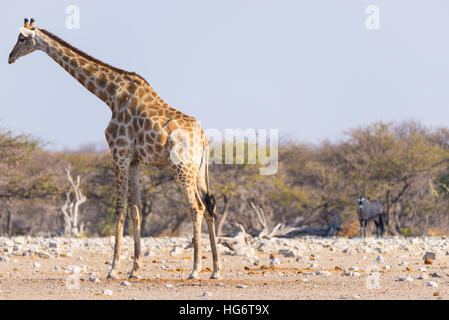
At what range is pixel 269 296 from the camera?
728 centimetres

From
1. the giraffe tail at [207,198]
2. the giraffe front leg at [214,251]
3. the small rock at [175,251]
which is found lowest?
the small rock at [175,251]

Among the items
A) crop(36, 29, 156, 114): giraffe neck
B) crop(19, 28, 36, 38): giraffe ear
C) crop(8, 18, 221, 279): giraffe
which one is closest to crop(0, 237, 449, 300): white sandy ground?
crop(8, 18, 221, 279): giraffe

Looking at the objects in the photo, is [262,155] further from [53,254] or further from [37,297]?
[37,297]

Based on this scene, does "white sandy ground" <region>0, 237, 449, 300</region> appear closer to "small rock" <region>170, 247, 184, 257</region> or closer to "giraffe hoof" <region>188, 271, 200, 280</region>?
"small rock" <region>170, 247, 184, 257</region>

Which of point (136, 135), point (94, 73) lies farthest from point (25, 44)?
point (136, 135)

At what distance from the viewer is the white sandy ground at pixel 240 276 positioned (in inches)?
298

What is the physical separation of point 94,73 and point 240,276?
3936mm

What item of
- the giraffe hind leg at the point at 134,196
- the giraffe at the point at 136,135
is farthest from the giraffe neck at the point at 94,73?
the giraffe hind leg at the point at 134,196

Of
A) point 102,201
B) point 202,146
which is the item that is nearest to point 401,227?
point 102,201

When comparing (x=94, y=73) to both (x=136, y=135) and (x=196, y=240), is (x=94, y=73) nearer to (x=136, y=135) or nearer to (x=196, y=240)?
(x=136, y=135)

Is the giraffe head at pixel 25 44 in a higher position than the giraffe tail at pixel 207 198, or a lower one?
higher

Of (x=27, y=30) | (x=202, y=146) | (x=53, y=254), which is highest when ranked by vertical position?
(x=27, y=30)

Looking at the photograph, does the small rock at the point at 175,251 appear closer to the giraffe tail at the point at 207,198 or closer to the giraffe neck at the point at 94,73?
the giraffe tail at the point at 207,198

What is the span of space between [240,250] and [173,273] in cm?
374
